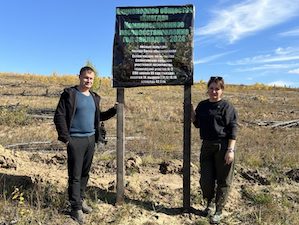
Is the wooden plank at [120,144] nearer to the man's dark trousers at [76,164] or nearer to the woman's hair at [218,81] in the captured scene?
the man's dark trousers at [76,164]

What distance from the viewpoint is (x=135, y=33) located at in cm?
620

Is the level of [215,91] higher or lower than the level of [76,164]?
higher

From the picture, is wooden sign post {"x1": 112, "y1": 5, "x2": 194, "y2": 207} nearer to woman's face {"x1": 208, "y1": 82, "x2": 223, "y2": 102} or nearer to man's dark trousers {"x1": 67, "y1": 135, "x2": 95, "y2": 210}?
woman's face {"x1": 208, "y1": 82, "x2": 223, "y2": 102}

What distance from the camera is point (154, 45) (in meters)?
6.19

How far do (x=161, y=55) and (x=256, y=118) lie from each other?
17.3 meters

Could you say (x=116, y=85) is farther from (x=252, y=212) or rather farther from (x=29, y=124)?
(x=29, y=124)

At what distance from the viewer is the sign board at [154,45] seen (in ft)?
20.1

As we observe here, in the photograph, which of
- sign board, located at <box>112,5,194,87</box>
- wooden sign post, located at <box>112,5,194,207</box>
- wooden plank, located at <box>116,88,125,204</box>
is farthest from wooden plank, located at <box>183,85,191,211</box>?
wooden plank, located at <box>116,88,125,204</box>

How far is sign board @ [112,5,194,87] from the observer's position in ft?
20.1

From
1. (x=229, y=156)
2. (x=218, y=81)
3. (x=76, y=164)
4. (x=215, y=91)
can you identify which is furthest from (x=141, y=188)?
(x=218, y=81)

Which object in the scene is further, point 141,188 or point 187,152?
point 141,188

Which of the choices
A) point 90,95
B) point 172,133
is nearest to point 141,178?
point 90,95

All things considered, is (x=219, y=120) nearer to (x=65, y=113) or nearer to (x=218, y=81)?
(x=218, y=81)

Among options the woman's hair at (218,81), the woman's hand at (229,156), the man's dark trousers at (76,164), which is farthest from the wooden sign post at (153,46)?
the man's dark trousers at (76,164)
